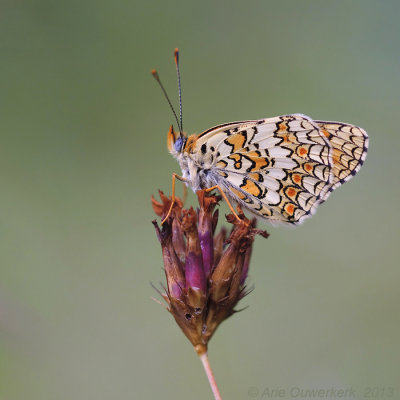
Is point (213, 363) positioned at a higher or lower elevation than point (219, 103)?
lower

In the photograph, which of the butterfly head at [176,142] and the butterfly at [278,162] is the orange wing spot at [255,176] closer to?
the butterfly at [278,162]

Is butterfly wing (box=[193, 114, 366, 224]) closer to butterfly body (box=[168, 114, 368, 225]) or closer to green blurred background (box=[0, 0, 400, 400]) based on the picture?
butterfly body (box=[168, 114, 368, 225])

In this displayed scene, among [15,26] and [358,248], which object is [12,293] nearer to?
[358,248]

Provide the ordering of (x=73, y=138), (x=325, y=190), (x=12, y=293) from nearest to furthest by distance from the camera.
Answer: (x=325, y=190) → (x=12, y=293) → (x=73, y=138)

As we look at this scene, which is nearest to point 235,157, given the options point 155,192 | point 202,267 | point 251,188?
point 251,188

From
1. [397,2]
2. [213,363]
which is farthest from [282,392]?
[397,2]

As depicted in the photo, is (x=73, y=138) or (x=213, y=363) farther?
(x=73, y=138)

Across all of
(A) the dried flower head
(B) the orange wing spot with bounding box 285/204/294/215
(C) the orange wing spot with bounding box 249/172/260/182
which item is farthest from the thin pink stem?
(C) the orange wing spot with bounding box 249/172/260/182
